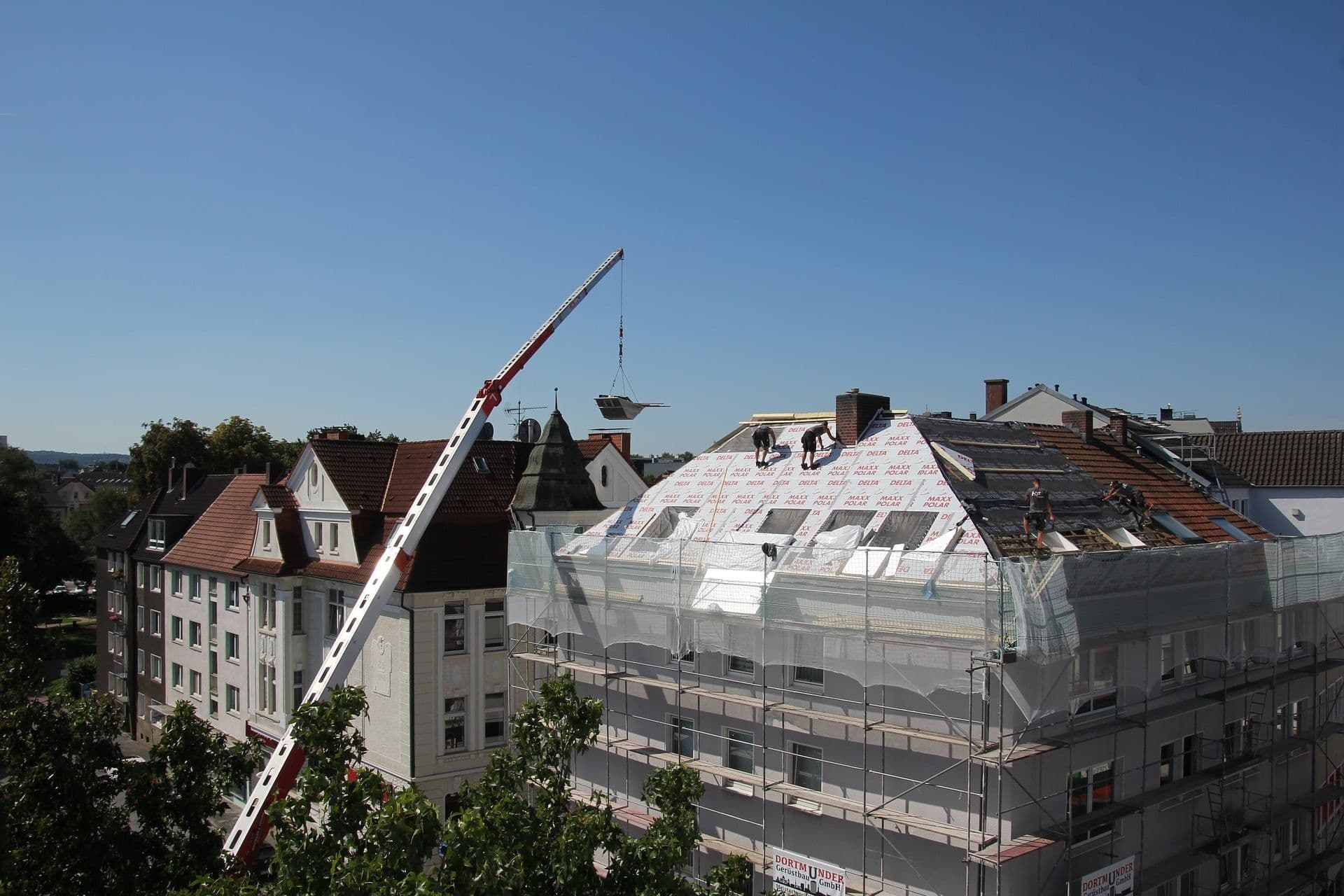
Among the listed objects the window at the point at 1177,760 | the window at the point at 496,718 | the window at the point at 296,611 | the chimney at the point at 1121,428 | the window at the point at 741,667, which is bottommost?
the window at the point at 496,718

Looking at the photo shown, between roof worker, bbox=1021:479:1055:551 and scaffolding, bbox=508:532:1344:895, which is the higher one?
roof worker, bbox=1021:479:1055:551

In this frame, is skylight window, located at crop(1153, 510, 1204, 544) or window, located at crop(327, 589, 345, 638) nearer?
skylight window, located at crop(1153, 510, 1204, 544)

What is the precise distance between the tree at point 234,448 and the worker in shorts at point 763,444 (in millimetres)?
50692

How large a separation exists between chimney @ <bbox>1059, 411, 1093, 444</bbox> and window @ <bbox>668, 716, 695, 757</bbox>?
1283cm

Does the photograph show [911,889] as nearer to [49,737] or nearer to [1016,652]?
[1016,652]

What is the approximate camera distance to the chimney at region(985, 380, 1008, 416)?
34312 millimetres

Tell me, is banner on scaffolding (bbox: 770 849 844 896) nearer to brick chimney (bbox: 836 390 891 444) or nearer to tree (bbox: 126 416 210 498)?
brick chimney (bbox: 836 390 891 444)

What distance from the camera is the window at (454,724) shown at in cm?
2609

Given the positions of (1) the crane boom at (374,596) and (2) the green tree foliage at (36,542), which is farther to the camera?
(2) the green tree foliage at (36,542)

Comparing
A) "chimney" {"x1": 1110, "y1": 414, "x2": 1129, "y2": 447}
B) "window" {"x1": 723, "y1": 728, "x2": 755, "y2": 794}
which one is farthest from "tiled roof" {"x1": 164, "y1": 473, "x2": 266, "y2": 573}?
"chimney" {"x1": 1110, "y1": 414, "x2": 1129, "y2": 447}

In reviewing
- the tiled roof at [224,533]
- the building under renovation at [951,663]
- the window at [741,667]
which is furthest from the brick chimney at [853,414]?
the tiled roof at [224,533]

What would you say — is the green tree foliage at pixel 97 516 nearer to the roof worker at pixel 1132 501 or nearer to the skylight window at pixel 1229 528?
the roof worker at pixel 1132 501

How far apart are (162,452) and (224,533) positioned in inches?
1279

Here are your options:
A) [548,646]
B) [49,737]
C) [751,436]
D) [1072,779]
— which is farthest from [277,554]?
[1072,779]
